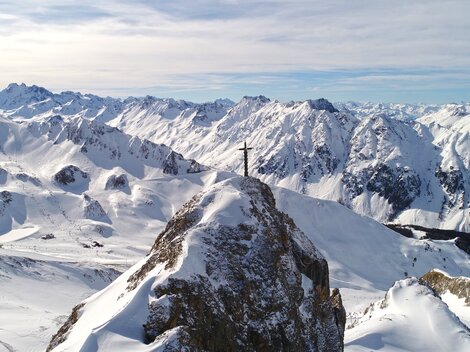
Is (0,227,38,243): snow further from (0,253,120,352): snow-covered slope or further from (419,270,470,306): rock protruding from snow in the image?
(419,270,470,306): rock protruding from snow

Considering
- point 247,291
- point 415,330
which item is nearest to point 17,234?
point 415,330

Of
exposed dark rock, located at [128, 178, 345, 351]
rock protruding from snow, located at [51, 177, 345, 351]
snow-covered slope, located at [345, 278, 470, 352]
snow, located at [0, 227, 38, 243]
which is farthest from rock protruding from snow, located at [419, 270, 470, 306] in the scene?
snow, located at [0, 227, 38, 243]

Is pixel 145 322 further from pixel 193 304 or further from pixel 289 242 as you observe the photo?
pixel 289 242

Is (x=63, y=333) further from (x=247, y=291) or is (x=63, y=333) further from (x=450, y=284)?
(x=450, y=284)

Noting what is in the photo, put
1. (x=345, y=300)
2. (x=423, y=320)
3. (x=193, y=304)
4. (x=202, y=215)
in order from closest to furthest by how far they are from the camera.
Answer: (x=193, y=304) < (x=202, y=215) < (x=423, y=320) < (x=345, y=300)

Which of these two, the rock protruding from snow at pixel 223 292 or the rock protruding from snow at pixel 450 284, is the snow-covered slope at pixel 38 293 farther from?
the rock protruding from snow at pixel 450 284

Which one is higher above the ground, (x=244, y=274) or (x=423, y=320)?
(x=244, y=274)

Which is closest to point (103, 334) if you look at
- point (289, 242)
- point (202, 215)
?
point (202, 215)

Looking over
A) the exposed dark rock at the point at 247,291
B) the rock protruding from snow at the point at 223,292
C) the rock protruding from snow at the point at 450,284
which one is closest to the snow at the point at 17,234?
the rock protruding from snow at the point at 450,284
